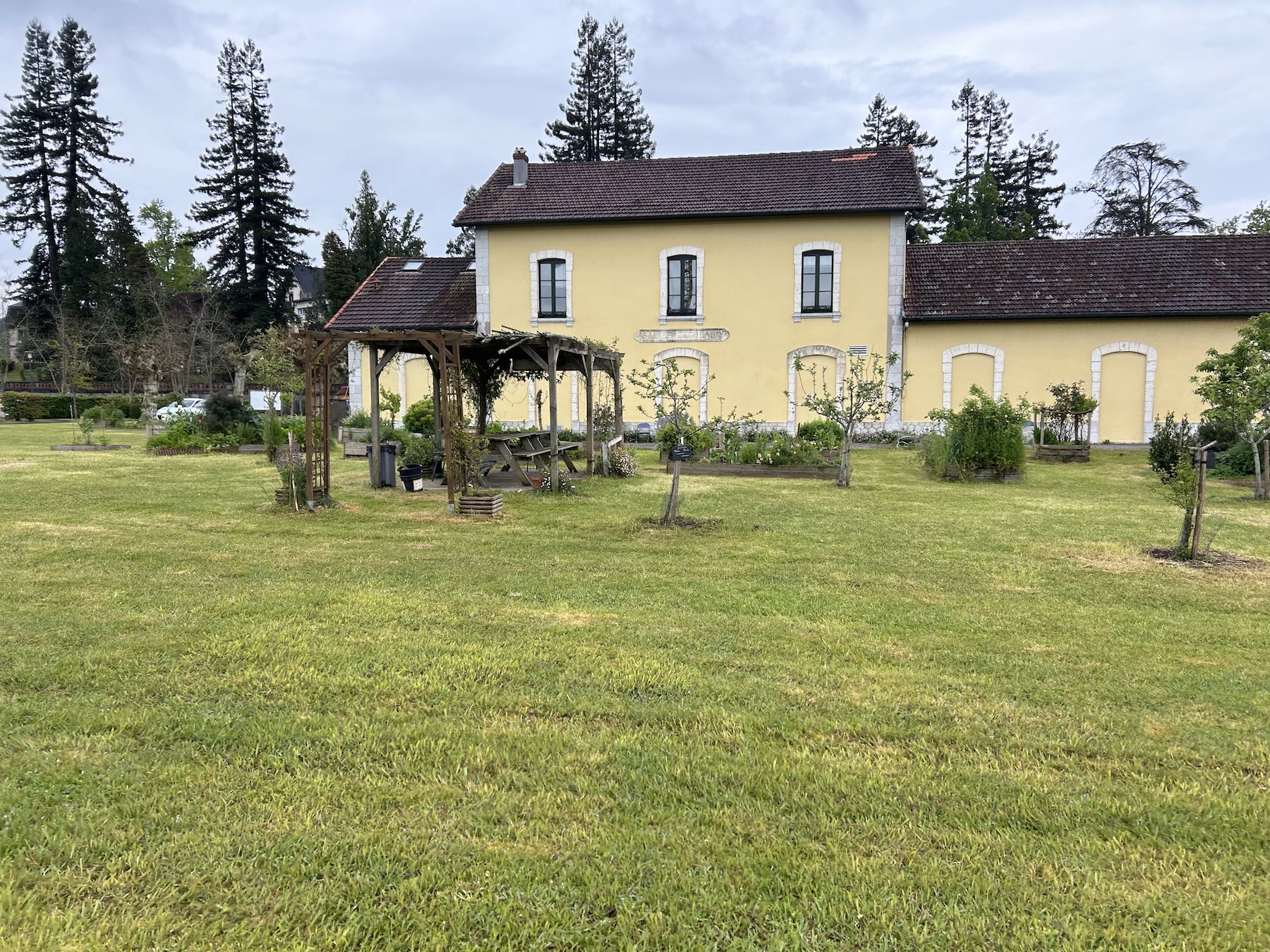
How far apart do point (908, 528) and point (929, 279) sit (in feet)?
50.1

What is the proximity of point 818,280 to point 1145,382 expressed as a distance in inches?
346

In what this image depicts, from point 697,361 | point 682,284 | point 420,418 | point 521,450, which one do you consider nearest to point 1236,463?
point 521,450

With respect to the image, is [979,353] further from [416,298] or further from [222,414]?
[222,414]

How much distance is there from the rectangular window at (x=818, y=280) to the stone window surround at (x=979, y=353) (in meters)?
3.46

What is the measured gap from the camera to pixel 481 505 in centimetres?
944

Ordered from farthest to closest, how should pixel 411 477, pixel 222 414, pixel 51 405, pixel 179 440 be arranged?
pixel 51 405, pixel 222 414, pixel 179 440, pixel 411 477

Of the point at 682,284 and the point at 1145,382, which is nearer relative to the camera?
the point at 1145,382

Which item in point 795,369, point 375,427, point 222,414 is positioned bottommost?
point 375,427

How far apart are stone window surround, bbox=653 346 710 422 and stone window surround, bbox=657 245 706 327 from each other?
2.68 feet

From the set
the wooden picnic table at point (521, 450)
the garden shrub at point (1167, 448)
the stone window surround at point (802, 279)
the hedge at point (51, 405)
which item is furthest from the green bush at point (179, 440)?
the garden shrub at point (1167, 448)

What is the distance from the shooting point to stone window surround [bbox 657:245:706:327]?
21.6 m

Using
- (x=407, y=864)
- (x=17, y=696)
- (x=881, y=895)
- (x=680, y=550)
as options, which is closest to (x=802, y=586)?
(x=680, y=550)

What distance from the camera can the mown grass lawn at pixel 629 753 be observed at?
230cm

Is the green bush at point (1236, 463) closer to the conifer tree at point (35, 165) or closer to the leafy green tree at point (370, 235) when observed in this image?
the leafy green tree at point (370, 235)
